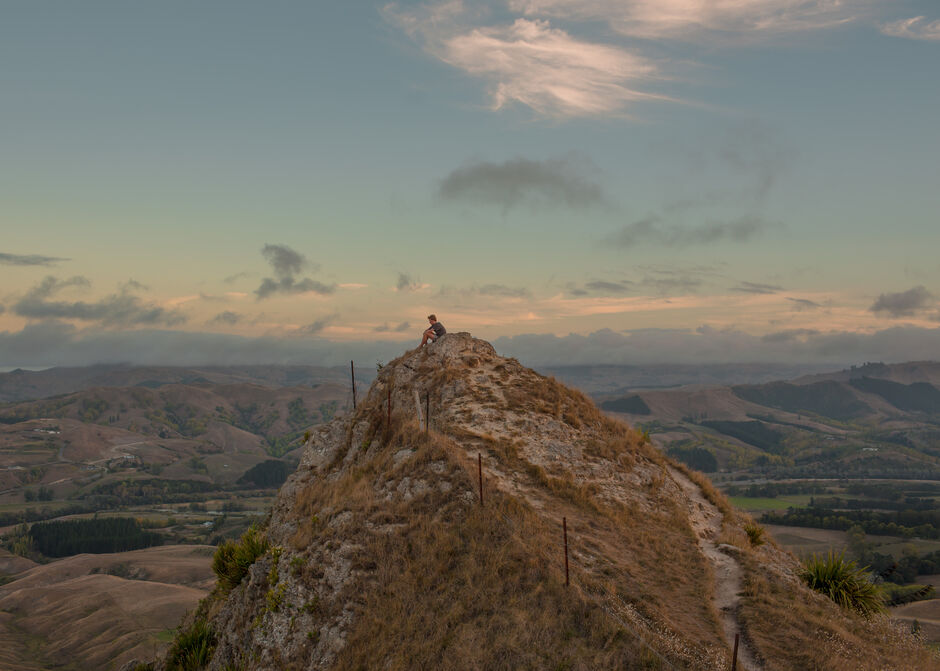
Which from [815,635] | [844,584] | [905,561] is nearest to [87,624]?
[844,584]

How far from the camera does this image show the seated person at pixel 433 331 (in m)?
39.7

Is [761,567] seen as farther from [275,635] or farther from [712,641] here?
[275,635]

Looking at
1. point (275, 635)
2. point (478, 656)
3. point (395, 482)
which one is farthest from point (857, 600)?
point (275, 635)

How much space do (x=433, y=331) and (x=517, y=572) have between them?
74.9ft

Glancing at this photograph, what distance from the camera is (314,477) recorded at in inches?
1348

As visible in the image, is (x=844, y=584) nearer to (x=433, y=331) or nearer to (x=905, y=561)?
(x=433, y=331)

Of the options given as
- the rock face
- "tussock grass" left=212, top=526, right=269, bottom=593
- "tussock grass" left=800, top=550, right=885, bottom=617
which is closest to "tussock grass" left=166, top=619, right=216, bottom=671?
the rock face

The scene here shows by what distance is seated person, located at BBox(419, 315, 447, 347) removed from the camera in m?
39.7

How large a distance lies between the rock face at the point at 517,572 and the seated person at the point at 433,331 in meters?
8.05

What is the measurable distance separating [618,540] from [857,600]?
9676 mm

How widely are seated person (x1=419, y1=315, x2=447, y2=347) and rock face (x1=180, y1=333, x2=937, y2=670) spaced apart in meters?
8.05

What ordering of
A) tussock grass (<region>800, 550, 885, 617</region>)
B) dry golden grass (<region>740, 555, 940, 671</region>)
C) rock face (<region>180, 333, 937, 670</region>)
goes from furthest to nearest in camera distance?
tussock grass (<region>800, 550, 885, 617</region>) → rock face (<region>180, 333, 937, 670</region>) → dry golden grass (<region>740, 555, 940, 671</region>)

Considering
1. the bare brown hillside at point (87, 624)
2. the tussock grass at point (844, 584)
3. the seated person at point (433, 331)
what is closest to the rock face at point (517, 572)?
the tussock grass at point (844, 584)

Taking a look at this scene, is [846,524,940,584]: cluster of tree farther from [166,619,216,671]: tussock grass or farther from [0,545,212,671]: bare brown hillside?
[0,545,212,671]: bare brown hillside
